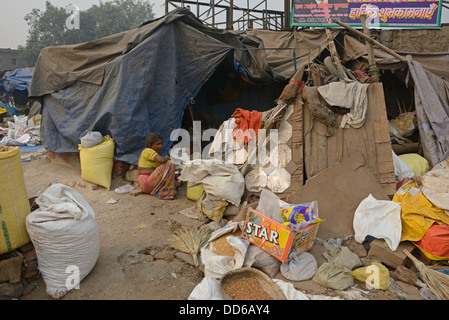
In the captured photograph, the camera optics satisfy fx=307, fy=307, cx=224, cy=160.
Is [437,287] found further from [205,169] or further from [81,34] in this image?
[81,34]

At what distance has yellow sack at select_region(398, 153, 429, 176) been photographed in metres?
4.47

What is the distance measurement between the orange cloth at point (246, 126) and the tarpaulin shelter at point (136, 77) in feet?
5.05

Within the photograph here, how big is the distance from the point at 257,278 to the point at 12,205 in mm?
2162

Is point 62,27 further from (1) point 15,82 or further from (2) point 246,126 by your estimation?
(2) point 246,126

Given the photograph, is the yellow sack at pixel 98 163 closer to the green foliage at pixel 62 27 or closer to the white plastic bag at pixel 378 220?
the white plastic bag at pixel 378 220

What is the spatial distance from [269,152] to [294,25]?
5.20 metres

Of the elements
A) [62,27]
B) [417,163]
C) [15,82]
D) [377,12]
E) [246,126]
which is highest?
[62,27]

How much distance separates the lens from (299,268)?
2.74 metres

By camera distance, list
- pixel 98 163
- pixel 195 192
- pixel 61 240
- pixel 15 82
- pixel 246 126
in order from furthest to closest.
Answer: pixel 15 82 < pixel 98 163 < pixel 195 192 < pixel 246 126 < pixel 61 240

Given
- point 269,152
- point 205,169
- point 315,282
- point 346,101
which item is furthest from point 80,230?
point 346,101

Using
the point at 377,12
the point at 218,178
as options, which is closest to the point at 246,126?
the point at 218,178

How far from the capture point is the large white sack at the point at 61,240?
2.53 m

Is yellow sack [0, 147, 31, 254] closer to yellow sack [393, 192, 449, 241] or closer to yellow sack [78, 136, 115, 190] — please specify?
yellow sack [78, 136, 115, 190]

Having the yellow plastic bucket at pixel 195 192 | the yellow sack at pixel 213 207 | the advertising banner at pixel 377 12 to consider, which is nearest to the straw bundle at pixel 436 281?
the yellow sack at pixel 213 207
